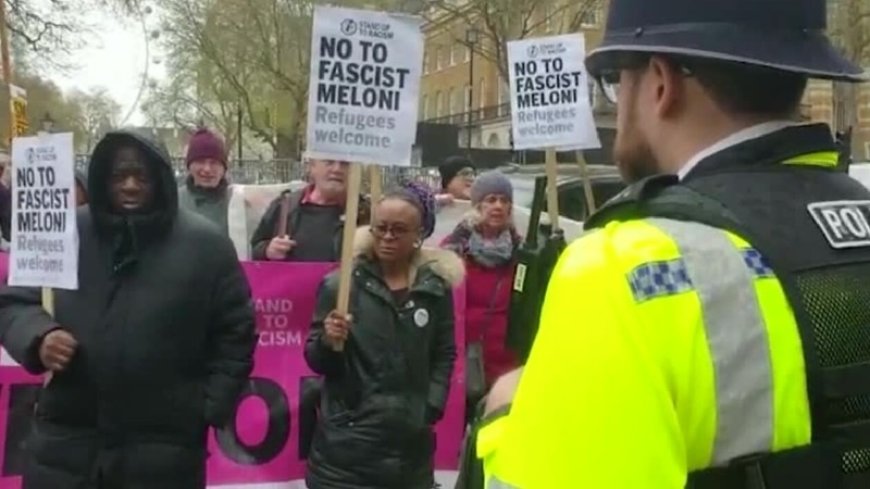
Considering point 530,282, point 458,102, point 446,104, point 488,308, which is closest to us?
point 530,282

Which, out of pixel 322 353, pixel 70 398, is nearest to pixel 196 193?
pixel 322 353

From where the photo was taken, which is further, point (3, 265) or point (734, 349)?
point (3, 265)

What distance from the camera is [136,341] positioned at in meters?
4.10

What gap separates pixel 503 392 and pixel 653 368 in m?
0.30

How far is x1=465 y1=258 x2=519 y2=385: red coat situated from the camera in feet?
20.7

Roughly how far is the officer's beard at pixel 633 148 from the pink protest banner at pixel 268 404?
14.5 feet

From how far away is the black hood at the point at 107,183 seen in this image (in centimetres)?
427

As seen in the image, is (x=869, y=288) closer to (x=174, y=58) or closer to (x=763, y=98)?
(x=763, y=98)

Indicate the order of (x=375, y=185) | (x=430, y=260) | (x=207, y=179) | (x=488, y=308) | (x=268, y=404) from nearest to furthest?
1. (x=430, y=260)
2. (x=375, y=185)
3. (x=268, y=404)
4. (x=488, y=308)
5. (x=207, y=179)

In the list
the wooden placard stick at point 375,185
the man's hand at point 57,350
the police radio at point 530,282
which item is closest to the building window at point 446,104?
the wooden placard stick at point 375,185

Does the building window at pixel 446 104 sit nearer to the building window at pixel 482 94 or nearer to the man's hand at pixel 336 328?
the building window at pixel 482 94

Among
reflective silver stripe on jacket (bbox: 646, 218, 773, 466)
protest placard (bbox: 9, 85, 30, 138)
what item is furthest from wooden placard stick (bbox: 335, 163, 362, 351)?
reflective silver stripe on jacket (bbox: 646, 218, 773, 466)

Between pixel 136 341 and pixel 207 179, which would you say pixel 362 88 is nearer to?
pixel 136 341

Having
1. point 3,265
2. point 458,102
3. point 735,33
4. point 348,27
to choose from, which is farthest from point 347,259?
point 458,102
